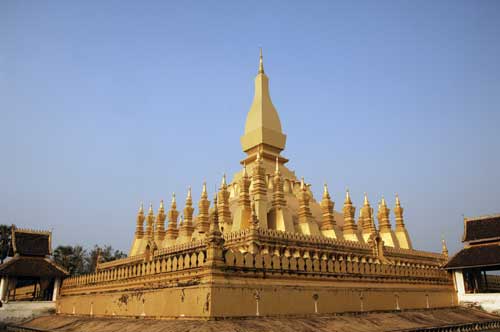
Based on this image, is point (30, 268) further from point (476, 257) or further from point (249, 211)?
point (476, 257)

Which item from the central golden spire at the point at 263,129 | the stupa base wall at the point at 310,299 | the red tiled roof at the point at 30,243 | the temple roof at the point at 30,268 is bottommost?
the stupa base wall at the point at 310,299

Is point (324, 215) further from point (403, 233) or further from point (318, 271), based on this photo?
point (318, 271)

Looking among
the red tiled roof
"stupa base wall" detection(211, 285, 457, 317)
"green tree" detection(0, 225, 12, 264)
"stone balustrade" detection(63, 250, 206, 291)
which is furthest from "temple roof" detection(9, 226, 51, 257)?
"stupa base wall" detection(211, 285, 457, 317)

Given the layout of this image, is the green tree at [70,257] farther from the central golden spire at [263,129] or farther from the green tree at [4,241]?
the central golden spire at [263,129]

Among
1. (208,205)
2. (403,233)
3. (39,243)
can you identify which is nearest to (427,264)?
(403,233)

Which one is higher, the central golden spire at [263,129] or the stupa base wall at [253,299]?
the central golden spire at [263,129]

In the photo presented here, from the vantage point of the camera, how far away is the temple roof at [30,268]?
88.6 feet

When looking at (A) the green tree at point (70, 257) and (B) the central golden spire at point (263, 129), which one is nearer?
(B) the central golden spire at point (263, 129)

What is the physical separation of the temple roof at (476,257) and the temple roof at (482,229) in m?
0.62

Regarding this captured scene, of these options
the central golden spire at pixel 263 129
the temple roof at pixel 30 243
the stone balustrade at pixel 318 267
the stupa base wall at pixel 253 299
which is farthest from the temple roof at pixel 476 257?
the temple roof at pixel 30 243

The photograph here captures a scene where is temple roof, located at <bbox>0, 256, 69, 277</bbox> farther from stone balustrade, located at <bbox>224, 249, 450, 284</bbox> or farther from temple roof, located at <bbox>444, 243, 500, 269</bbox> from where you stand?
temple roof, located at <bbox>444, 243, 500, 269</bbox>

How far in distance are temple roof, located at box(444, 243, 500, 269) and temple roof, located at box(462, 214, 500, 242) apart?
62 cm

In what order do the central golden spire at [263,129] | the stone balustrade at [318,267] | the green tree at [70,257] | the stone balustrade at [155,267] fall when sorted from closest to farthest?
the stone balustrade at [155,267]
the stone balustrade at [318,267]
the central golden spire at [263,129]
the green tree at [70,257]

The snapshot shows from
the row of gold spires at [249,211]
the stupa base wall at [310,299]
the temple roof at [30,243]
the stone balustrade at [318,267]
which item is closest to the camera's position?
the stupa base wall at [310,299]
